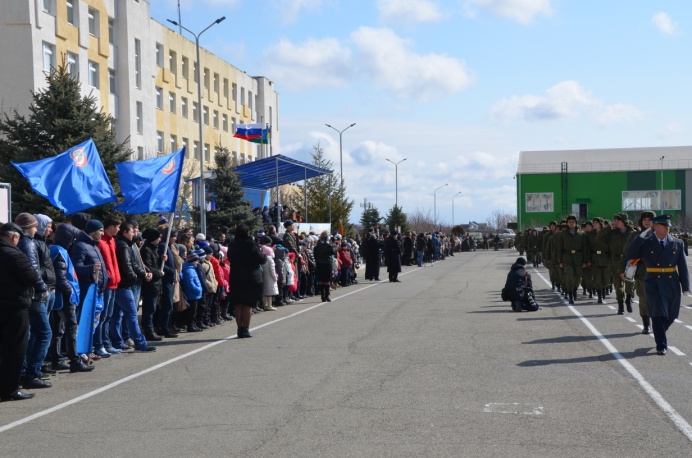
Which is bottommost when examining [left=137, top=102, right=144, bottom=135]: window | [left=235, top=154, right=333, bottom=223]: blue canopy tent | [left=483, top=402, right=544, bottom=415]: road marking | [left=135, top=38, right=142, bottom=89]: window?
[left=483, top=402, right=544, bottom=415]: road marking

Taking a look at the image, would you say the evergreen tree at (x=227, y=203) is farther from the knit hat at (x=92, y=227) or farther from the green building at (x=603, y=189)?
the green building at (x=603, y=189)

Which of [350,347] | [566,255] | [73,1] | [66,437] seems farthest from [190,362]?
[73,1]

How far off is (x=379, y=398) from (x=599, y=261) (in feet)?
41.8

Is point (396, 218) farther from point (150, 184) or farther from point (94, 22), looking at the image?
point (150, 184)

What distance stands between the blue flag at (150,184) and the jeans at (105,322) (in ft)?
8.63

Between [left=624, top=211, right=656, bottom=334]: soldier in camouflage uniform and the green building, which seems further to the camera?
the green building

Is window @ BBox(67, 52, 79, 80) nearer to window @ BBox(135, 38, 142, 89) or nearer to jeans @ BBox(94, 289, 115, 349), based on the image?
window @ BBox(135, 38, 142, 89)

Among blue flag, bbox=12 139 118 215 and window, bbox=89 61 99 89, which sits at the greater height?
window, bbox=89 61 99 89

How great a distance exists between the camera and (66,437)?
7328mm

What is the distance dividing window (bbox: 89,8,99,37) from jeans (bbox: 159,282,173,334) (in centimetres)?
3214

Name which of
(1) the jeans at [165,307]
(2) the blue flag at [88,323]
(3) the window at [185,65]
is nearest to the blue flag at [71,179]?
(1) the jeans at [165,307]

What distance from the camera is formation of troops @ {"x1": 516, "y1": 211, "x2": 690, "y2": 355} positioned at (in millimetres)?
12078

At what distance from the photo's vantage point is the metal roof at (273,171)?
120ft

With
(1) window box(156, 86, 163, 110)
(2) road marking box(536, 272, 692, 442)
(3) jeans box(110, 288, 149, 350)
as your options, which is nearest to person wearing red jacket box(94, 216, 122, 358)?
(3) jeans box(110, 288, 149, 350)
